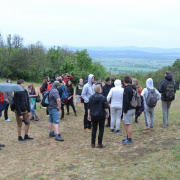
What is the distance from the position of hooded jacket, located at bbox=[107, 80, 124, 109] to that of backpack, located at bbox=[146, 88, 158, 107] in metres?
0.82

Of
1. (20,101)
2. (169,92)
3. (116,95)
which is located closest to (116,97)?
(116,95)

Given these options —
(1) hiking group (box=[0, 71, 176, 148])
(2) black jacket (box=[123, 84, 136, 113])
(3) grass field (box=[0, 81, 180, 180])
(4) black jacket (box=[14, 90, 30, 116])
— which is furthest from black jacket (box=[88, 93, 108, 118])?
(4) black jacket (box=[14, 90, 30, 116])

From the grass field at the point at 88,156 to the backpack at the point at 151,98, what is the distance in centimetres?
95

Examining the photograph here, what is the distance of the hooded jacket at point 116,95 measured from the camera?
8078 millimetres

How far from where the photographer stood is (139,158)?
240 inches

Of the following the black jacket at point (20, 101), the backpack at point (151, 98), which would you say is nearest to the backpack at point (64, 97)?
the black jacket at point (20, 101)

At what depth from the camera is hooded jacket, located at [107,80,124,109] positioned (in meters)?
8.08

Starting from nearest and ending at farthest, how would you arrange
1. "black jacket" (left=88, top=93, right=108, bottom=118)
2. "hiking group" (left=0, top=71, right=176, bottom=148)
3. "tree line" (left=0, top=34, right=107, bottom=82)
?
1. "black jacket" (left=88, top=93, right=108, bottom=118)
2. "hiking group" (left=0, top=71, right=176, bottom=148)
3. "tree line" (left=0, top=34, right=107, bottom=82)

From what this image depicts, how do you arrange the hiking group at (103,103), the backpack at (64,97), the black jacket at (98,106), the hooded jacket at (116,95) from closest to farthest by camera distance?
1. the black jacket at (98,106)
2. the hiking group at (103,103)
3. the hooded jacket at (116,95)
4. the backpack at (64,97)

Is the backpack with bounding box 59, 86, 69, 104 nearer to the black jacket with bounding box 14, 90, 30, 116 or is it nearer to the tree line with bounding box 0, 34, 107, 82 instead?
the black jacket with bounding box 14, 90, 30, 116

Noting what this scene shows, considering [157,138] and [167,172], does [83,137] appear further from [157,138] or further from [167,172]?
[167,172]

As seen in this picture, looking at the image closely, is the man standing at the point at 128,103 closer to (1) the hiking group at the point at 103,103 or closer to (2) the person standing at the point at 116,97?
(1) the hiking group at the point at 103,103

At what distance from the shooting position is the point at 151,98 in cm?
809

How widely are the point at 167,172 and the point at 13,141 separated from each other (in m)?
4.63
